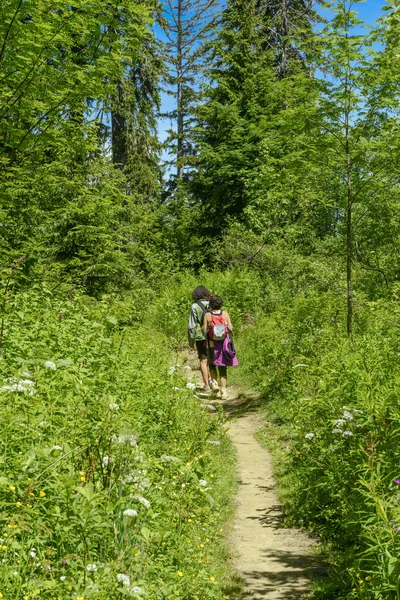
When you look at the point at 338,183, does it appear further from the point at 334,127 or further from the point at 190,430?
the point at 190,430

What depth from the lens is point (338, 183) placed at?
8938 millimetres

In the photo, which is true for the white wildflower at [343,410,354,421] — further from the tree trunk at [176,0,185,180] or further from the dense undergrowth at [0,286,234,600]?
the tree trunk at [176,0,185,180]

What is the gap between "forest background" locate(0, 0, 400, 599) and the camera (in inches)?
126

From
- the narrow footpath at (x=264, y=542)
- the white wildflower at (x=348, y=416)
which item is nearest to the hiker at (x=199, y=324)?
the narrow footpath at (x=264, y=542)

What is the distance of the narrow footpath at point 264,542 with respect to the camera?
4371 mm

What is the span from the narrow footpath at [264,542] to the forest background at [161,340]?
221 mm

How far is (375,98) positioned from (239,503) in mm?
5918

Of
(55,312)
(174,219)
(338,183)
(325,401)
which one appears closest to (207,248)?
(174,219)

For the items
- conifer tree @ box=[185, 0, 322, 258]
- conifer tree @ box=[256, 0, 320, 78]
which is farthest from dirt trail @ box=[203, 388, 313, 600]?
conifer tree @ box=[256, 0, 320, 78]

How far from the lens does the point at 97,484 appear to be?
3518 millimetres

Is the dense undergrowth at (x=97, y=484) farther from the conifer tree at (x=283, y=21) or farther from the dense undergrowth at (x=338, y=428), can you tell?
the conifer tree at (x=283, y=21)

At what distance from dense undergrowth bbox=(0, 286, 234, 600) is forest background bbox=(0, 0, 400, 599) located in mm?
24

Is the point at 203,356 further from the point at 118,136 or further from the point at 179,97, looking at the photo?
the point at 179,97

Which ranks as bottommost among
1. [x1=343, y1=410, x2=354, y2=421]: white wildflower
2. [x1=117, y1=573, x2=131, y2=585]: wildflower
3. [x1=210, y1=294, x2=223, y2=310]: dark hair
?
[x1=117, y1=573, x2=131, y2=585]: wildflower
